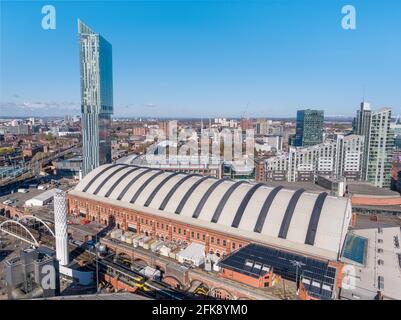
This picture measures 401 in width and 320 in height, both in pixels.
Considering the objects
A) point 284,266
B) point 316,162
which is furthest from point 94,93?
point 284,266

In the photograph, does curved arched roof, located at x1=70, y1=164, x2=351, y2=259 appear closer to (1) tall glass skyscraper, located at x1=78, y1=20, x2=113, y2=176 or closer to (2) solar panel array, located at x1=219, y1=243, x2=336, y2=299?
(2) solar panel array, located at x1=219, y1=243, x2=336, y2=299

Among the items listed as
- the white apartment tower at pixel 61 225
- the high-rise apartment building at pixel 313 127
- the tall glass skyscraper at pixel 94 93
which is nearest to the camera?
the white apartment tower at pixel 61 225

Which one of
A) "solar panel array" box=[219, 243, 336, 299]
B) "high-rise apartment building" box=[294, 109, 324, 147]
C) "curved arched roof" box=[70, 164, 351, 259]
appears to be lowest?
"solar panel array" box=[219, 243, 336, 299]

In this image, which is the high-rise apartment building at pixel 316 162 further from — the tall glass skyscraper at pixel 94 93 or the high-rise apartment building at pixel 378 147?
the tall glass skyscraper at pixel 94 93

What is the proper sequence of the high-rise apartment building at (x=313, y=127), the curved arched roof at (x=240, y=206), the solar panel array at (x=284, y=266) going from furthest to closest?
1. the high-rise apartment building at (x=313, y=127)
2. the curved arched roof at (x=240, y=206)
3. the solar panel array at (x=284, y=266)

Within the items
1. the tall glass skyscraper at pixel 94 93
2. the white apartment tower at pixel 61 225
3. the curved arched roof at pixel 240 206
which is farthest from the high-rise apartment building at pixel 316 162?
the white apartment tower at pixel 61 225

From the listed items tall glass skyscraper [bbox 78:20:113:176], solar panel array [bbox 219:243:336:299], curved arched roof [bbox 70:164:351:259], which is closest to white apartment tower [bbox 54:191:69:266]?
curved arched roof [bbox 70:164:351:259]
